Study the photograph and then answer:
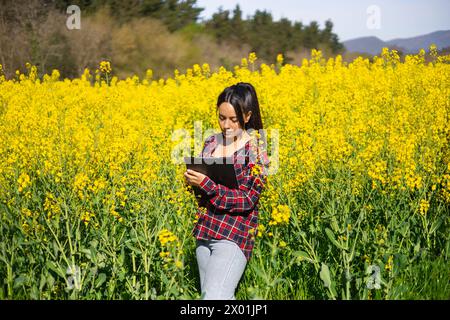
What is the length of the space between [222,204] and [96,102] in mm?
3490

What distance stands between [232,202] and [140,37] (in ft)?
50.3

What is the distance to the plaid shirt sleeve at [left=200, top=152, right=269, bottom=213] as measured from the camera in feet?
7.90

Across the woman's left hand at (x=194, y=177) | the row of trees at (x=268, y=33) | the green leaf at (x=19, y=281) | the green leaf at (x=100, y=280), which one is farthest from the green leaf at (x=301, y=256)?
the row of trees at (x=268, y=33)

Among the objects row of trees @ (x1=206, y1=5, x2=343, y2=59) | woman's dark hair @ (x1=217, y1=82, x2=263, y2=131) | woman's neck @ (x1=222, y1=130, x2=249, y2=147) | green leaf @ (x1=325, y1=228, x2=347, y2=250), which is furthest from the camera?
row of trees @ (x1=206, y1=5, x2=343, y2=59)

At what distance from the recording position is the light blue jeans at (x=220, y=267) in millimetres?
2297

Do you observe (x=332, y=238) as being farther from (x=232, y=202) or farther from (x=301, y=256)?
(x=232, y=202)

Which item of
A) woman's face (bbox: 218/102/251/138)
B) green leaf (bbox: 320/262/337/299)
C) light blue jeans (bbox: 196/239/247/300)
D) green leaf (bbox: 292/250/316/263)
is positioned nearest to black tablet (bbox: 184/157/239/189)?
woman's face (bbox: 218/102/251/138)

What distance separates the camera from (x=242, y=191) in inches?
98.6

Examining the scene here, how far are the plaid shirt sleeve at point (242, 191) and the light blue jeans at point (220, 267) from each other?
0.60 feet

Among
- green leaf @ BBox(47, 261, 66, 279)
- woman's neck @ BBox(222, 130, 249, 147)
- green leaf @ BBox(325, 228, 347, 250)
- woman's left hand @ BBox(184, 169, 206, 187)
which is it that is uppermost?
woman's neck @ BBox(222, 130, 249, 147)

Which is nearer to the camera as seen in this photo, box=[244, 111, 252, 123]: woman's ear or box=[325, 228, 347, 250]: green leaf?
box=[325, 228, 347, 250]: green leaf

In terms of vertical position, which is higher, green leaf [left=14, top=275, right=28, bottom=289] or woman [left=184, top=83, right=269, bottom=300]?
woman [left=184, top=83, right=269, bottom=300]

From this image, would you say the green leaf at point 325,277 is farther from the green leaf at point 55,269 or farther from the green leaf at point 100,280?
the green leaf at point 55,269

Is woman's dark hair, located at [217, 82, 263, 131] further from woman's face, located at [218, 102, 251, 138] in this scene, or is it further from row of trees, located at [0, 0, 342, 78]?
row of trees, located at [0, 0, 342, 78]
